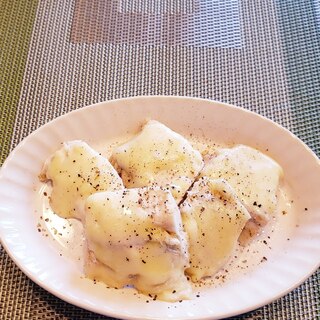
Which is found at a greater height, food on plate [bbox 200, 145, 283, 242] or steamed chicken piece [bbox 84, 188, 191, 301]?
food on plate [bbox 200, 145, 283, 242]

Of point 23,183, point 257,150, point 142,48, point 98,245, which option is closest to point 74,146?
point 23,183

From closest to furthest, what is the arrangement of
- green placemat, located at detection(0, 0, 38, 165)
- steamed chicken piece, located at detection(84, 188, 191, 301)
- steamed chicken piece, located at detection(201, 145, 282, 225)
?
steamed chicken piece, located at detection(84, 188, 191, 301) < steamed chicken piece, located at detection(201, 145, 282, 225) < green placemat, located at detection(0, 0, 38, 165)

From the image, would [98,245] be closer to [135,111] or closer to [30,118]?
[135,111]

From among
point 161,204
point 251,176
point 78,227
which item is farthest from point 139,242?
point 251,176

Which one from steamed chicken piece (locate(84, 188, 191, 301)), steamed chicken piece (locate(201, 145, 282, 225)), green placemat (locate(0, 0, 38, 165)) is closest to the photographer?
steamed chicken piece (locate(84, 188, 191, 301))

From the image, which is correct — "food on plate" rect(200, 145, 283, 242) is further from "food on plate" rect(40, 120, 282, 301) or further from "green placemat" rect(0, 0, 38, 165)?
"green placemat" rect(0, 0, 38, 165)

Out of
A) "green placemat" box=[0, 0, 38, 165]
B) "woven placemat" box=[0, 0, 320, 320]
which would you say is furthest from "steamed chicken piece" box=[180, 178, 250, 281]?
"green placemat" box=[0, 0, 38, 165]

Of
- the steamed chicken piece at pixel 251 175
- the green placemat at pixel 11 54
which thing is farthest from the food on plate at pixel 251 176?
the green placemat at pixel 11 54

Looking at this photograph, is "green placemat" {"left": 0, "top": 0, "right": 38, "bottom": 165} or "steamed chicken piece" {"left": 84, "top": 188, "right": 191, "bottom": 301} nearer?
"steamed chicken piece" {"left": 84, "top": 188, "right": 191, "bottom": 301}
